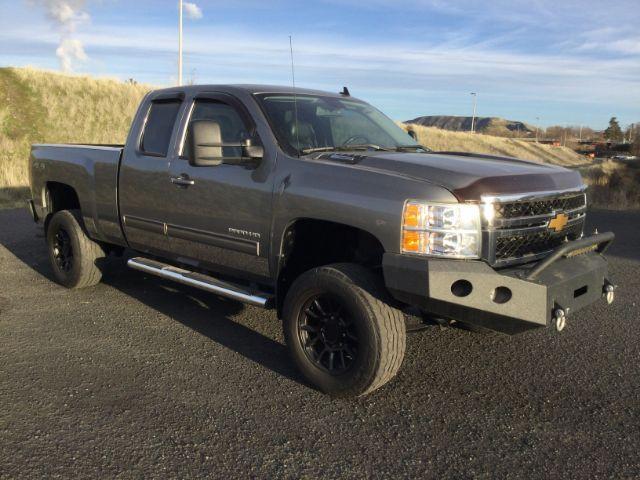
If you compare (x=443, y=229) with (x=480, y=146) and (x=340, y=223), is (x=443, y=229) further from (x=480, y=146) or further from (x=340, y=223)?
(x=480, y=146)

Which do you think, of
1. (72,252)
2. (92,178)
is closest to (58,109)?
(72,252)

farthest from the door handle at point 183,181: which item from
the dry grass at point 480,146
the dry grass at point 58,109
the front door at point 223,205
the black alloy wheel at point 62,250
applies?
the dry grass at point 480,146

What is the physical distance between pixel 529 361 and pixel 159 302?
3.40 meters

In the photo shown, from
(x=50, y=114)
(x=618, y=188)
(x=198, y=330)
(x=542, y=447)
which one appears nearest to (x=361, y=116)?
(x=198, y=330)

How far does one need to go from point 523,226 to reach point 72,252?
14.8 ft

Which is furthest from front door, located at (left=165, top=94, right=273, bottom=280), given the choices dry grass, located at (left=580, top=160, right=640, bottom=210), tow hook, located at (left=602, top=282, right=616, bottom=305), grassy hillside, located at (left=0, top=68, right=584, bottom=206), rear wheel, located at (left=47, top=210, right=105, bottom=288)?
grassy hillside, located at (left=0, top=68, right=584, bottom=206)

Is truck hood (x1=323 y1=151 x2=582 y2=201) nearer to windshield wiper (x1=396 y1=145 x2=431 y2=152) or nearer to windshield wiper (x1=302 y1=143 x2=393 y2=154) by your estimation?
windshield wiper (x1=302 y1=143 x2=393 y2=154)

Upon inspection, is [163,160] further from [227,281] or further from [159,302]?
[159,302]

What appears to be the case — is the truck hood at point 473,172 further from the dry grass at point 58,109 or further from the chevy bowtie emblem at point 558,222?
the dry grass at point 58,109

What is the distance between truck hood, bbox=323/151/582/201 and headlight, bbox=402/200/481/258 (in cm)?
10

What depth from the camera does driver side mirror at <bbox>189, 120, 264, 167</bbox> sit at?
4059 millimetres

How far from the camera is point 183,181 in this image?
15.1 ft

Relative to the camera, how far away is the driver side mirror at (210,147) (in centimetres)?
406

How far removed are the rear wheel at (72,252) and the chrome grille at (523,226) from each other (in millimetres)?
4154
